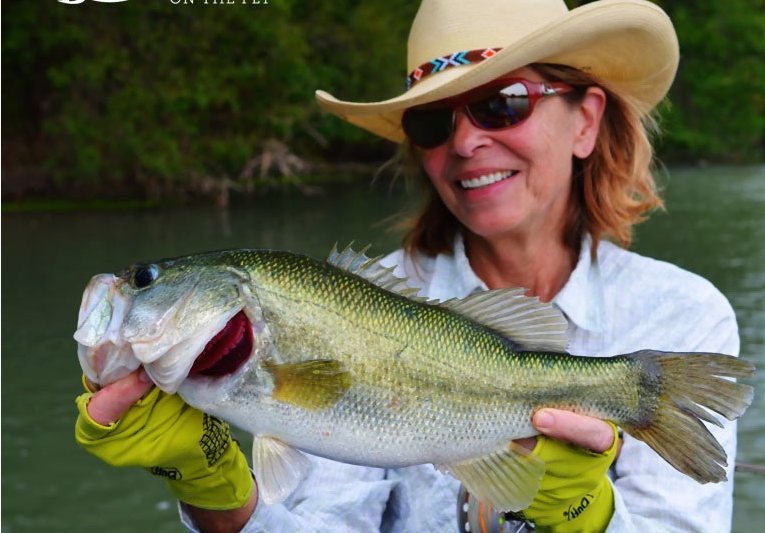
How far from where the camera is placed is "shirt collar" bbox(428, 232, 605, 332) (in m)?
2.39

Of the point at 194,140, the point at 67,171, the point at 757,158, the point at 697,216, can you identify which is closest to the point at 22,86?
the point at 67,171

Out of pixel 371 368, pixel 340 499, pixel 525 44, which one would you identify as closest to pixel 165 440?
pixel 371 368

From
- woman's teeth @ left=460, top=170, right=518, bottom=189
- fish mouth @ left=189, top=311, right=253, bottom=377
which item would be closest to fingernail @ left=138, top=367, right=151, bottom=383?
fish mouth @ left=189, top=311, right=253, bottom=377

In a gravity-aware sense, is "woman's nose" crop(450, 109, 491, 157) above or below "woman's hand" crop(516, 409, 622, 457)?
above

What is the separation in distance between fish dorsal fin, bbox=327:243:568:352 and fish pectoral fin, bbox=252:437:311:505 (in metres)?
0.40

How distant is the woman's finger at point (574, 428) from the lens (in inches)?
68.0

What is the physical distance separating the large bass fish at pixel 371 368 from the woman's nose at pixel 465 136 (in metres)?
0.59

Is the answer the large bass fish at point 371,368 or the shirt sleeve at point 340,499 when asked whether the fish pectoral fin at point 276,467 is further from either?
the shirt sleeve at point 340,499

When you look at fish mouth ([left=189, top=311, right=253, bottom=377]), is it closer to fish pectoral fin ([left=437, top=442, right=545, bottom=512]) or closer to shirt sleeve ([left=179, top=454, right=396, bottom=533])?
fish pectoral fin ([left=437, top=442, right=545, bottom=512])

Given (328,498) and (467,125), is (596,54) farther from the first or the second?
(328,498)

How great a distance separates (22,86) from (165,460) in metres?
17.5

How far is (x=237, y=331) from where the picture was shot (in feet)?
5.27

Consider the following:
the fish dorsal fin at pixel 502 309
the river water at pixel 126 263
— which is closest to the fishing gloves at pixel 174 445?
the fish dorsal fin at pixel 502 309

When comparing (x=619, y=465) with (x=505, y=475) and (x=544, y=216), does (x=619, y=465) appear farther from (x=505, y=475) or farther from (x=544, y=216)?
(x=544, y=216)
